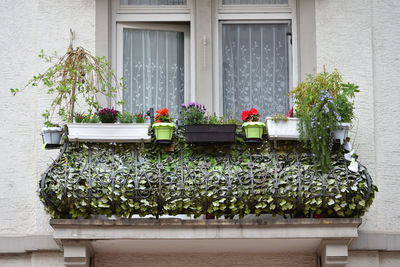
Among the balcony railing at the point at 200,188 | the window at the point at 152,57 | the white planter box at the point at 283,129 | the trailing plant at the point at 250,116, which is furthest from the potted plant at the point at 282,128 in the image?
the window at the point at 152,57

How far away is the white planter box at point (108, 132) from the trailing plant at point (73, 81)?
1.34 ft

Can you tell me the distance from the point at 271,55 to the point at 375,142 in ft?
6.01

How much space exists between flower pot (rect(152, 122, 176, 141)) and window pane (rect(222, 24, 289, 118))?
5.07ft

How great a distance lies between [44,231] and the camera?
11.7m

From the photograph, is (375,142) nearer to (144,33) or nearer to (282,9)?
(282,9)

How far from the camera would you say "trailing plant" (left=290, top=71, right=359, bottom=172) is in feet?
36.2

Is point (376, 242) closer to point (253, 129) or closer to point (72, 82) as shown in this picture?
point (253, 129)

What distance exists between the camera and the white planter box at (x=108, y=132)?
11.1 m

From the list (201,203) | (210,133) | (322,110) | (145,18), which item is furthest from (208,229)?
(145,18)

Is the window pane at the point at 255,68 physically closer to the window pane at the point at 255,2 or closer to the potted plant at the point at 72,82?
the window pane at the point at 255,2

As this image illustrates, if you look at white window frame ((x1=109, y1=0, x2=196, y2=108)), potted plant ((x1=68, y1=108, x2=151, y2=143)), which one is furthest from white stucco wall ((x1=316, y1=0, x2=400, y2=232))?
potted plant ((x1=68, y1=108, x2=151, y2=143))

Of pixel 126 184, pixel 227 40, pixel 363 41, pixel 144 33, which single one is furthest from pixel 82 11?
pixel 363 41

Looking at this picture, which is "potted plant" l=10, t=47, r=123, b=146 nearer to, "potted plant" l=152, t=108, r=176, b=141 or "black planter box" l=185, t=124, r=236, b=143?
"potted plant" l=152, t=108, r=176, b=141

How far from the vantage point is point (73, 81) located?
457 inches
